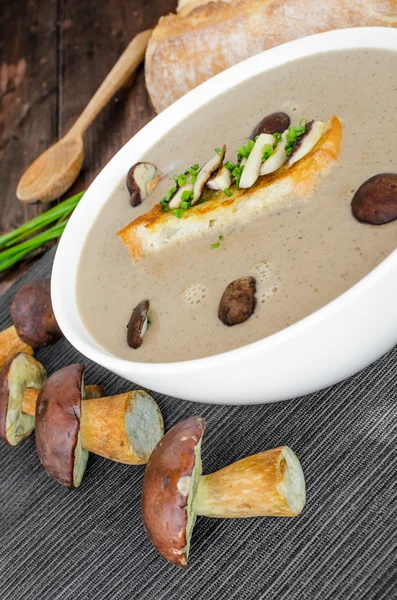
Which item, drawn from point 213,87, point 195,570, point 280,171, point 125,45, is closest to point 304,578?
point 195,570

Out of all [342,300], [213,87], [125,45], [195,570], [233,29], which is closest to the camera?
[342,300]

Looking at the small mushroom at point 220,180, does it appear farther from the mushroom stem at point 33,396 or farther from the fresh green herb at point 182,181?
the mushroom stem at point 33,396

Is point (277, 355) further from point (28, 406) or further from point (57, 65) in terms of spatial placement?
point (57, 65)

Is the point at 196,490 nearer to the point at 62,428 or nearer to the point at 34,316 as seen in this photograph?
the point at 62,428

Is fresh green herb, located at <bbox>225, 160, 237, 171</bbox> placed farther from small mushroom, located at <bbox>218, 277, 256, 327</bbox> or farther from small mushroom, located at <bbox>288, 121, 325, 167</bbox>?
small mushroom, located at <bbox>218, 277, 256, 327</bbox>

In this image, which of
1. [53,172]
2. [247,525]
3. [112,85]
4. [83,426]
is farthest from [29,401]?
[112,85]

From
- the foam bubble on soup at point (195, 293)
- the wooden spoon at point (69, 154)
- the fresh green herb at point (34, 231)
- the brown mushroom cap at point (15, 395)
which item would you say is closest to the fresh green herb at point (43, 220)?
the fresh green herb at point (34, 231)

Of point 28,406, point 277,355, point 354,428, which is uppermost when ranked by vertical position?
point 277,355
